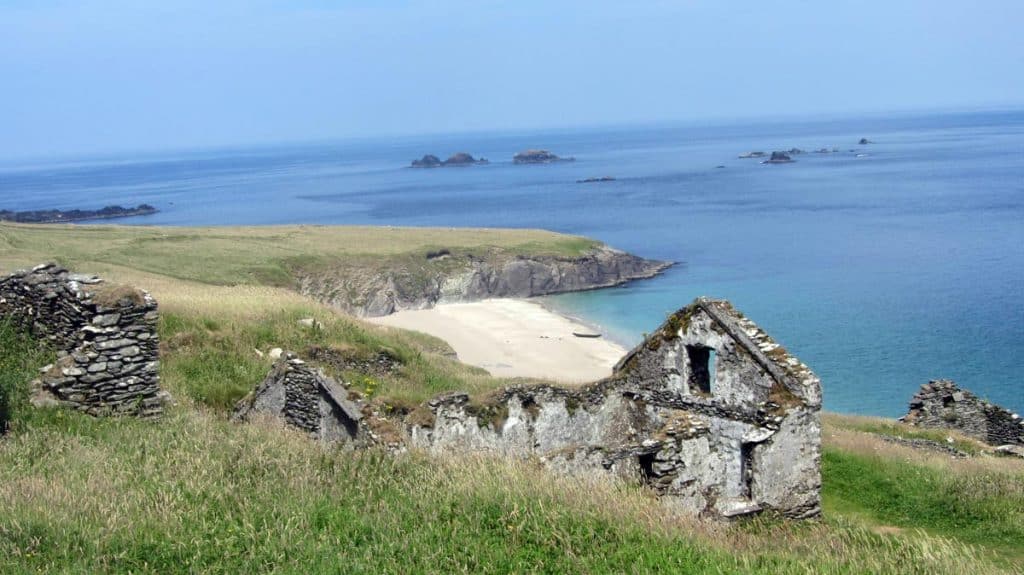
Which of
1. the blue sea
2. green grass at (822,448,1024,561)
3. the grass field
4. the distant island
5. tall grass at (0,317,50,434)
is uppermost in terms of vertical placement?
tall grass at (0,317,50,434)

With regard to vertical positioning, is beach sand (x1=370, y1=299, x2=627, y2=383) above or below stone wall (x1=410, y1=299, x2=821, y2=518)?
below

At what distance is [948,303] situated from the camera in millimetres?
70938

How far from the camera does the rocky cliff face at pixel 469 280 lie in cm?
7175

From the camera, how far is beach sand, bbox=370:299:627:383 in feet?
177

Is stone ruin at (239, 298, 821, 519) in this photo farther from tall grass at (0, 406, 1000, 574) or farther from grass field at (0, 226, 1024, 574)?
tall grass at (0, 406, 1000, 574)

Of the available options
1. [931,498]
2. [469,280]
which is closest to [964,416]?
[931,498]

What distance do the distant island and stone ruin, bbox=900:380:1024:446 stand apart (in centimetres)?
12380

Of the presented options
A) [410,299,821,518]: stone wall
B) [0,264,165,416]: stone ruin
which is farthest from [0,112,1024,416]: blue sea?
[0,264,165,416]: stone ruin

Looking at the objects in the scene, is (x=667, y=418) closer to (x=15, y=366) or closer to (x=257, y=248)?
(x=15, y=366)

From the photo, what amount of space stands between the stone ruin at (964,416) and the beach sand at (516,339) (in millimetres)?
18893

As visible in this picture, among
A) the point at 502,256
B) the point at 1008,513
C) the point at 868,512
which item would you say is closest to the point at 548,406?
the point at 868,512

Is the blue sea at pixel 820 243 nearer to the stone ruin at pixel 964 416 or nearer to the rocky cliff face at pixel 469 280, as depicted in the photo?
the rocky cliff face at pixel 469 280

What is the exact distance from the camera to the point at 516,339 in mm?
63500

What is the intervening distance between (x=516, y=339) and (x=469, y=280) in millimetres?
20224
